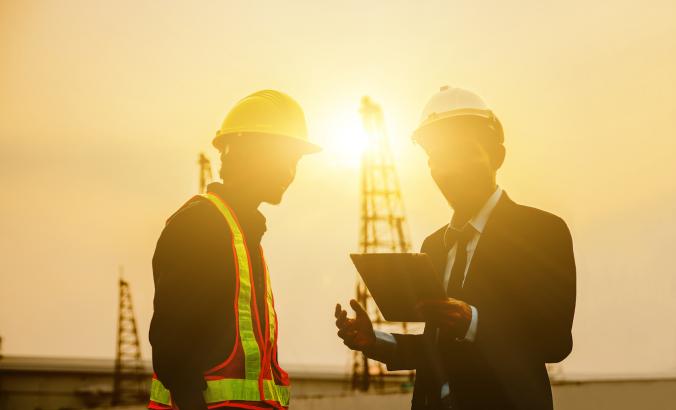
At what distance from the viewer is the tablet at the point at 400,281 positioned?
2.98 meters

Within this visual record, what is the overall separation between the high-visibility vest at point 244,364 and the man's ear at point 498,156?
5.38 ft

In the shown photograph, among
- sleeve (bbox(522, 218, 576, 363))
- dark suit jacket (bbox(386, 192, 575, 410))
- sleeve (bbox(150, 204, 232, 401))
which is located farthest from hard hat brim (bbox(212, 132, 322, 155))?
sleeve (bbox(522, 218, 576, 363))

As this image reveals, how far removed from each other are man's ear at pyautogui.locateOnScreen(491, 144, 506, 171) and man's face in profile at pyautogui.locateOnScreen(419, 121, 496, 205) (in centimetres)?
3

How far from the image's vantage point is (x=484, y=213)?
3564 mm

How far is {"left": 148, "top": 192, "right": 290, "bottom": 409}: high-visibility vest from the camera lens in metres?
3.01

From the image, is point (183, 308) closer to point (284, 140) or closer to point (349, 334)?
point (349, 334)

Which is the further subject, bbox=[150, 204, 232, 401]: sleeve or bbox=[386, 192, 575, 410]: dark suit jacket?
bbox=[386, 192, 575, 410]: dark suit jacket

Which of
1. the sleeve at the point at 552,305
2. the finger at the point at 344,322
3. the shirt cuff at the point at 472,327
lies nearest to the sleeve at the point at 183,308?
the finger at the point at 344,322

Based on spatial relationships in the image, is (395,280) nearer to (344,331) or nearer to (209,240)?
(344,331)

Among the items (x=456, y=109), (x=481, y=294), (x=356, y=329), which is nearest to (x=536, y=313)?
(x=481, y=294)

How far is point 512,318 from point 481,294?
22 cm

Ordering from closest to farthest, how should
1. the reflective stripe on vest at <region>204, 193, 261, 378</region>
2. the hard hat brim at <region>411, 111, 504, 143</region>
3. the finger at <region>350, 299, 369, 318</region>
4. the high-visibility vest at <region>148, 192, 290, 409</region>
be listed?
the high-visibility vest at <region>148, 192, 290, 409</region>
the reflective stripe on vest at <region>204, 193, 261, 378</region>
the finger at <region>350, 299, 369, 318</region>
the hard hat brim at <region>411, 111, 504, 143</region>

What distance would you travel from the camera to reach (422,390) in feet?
11.7

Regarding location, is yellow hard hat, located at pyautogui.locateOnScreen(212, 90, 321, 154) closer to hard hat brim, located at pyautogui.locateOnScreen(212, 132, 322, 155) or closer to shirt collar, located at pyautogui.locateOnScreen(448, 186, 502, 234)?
hard hat brim, located at pyautogui.locateOnScreen(212, 132, 322, 155)
